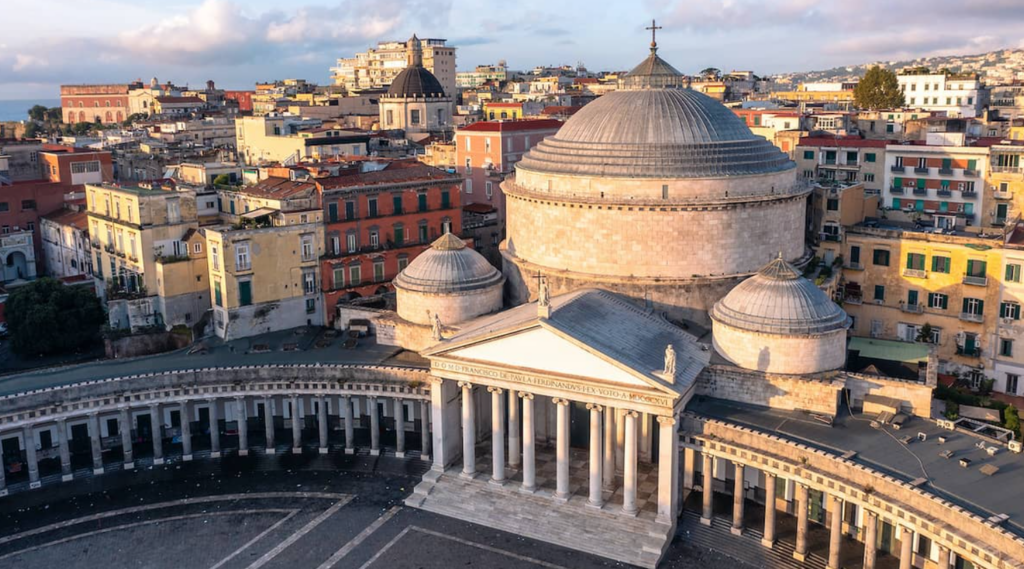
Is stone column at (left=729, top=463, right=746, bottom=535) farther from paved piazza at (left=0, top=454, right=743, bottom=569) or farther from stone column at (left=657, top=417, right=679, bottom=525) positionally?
stone column at (left=657, top=417, right=679, bottom=525)

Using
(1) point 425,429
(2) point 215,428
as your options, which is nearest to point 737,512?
(1) point 425,429

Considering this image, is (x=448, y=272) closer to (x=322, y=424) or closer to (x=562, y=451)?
(x=322, y=424)

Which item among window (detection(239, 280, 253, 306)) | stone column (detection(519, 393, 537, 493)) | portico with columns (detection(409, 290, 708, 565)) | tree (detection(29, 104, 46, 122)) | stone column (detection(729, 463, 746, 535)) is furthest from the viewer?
tree (detection(29, 104, 46, 122))

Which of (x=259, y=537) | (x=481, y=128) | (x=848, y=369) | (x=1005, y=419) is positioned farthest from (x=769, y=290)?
(x=481, y=128)

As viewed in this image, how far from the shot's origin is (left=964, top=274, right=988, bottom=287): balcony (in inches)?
2114

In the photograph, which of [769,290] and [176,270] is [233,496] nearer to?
[176,270]

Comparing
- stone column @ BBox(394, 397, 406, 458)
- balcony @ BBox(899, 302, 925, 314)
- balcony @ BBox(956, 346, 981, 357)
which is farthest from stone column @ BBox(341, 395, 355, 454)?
balcony @ BBox(956, 346, 981, 357)

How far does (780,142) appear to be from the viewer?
265 feet

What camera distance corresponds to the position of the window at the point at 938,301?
5575 cm

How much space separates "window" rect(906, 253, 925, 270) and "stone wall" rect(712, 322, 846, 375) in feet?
48.9

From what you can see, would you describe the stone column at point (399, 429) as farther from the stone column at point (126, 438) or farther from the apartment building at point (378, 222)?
the stone column at point (126, 438)

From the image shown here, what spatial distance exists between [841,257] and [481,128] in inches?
1418

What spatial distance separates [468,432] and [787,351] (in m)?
16.3

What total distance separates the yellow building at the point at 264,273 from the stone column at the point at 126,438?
28.5ft
